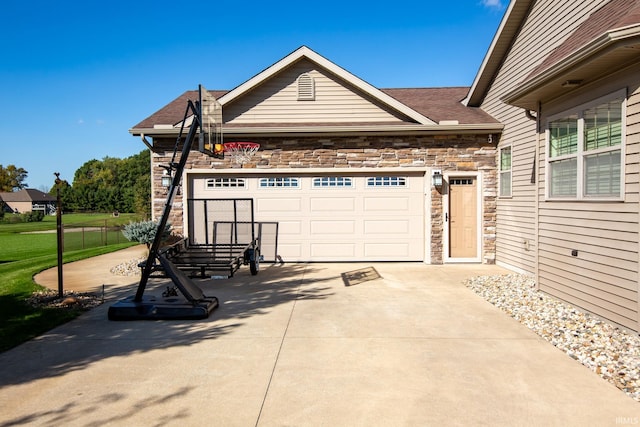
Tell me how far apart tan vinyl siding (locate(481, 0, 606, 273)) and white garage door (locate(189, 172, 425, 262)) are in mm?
2089

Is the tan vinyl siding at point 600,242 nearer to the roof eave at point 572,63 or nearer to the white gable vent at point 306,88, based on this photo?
the roof eave at point 572,63

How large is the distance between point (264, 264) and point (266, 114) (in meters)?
4.03

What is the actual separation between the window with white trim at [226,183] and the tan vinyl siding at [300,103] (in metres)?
1.57

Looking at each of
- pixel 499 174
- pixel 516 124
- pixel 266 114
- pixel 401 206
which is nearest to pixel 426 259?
pixel 401 206

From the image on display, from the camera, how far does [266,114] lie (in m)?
11.6

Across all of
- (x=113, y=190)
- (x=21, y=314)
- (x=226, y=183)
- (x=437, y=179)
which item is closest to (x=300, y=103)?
(x=226, y=183)

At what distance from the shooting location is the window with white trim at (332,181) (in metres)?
11.4

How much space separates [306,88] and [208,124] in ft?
17.8

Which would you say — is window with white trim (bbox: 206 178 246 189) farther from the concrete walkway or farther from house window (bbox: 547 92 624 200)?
house window (bbox: 547 92 624 200)

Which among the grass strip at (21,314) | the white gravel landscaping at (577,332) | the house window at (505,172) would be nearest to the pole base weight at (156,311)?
the grass strip at (21,314)

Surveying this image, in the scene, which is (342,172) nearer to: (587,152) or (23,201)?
(587,152)

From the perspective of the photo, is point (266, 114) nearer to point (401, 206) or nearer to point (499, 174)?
point (401, 206)

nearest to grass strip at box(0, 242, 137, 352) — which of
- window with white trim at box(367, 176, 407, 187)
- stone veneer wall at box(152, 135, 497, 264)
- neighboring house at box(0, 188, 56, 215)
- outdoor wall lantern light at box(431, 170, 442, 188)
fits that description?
stone veneer wall at box(152, 135, 497, 264)

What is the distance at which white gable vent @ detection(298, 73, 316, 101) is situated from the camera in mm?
11570
